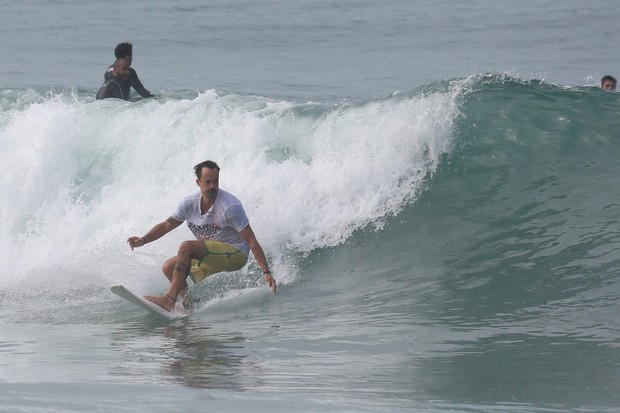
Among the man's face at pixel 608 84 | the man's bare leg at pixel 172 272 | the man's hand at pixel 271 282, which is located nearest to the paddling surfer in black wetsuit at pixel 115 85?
the man's bare leg at pixel 172 272

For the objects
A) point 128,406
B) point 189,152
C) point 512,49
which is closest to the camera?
point 128,406

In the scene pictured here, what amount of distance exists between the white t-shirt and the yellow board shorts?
0.20 ft

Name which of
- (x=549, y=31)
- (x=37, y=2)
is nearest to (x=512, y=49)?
(x=549, y=31)

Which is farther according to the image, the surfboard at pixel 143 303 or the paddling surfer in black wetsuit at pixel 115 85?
the paddling surfer in black wetsuit at pixel 115 85

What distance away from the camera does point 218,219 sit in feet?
29.2

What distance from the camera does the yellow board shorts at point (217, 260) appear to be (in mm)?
8875

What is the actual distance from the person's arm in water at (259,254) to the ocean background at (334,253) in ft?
1.05

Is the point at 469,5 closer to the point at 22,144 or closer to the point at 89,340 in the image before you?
the point at 22,144

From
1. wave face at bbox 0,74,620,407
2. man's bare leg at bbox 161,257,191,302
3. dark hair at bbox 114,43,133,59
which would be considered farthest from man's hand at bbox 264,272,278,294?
dark hair at bbox 114,43,133,59

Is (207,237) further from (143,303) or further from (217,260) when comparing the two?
(143,303)

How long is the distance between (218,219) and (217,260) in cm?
32

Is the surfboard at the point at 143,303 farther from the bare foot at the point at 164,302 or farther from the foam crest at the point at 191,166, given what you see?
the foam crest at the point at 191,166

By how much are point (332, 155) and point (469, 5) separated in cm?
2308

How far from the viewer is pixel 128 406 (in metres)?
5.73
